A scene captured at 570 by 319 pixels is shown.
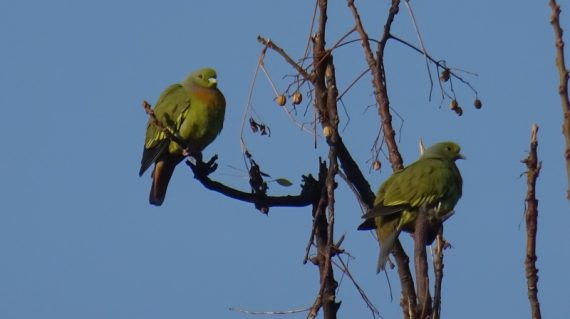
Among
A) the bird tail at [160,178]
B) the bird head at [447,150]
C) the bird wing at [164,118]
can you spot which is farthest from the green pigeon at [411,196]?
the bird tail at [160,178]

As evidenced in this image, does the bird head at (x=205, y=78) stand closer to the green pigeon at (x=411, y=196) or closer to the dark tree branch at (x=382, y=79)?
the green pigeon at (x=411, y=196)

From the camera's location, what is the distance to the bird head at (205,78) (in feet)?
24.2

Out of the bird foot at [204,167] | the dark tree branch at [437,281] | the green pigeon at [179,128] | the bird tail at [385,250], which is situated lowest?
the dark tree branch at [437,281]

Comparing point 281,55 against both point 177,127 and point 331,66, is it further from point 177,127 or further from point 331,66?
point 177,127

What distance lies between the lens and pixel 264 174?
4.79 meters

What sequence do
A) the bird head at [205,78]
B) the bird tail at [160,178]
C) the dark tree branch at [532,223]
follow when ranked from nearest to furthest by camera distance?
the dark tree branch at [532,223] < the bird tail at [160,178] < the bird head at [205,78]

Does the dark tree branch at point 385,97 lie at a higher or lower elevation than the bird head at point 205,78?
lower

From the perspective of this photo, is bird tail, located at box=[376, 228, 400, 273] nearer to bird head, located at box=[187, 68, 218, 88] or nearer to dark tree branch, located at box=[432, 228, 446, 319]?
dark tree branch, located at box=[432, 228, 446, 319]

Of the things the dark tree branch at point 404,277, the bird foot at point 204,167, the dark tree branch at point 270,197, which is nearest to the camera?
the dark tree branch at point 404,277

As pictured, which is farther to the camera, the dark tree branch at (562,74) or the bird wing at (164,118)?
the bird wing at (164,118)

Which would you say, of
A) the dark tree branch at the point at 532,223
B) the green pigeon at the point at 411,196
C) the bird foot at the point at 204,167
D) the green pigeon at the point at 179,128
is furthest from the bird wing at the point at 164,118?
the dark tree branch at the point at 532,223

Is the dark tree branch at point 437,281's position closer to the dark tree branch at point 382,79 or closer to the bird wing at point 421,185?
the dark tree branch at point 382,79

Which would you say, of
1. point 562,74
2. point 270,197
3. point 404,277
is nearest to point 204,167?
point 270,197

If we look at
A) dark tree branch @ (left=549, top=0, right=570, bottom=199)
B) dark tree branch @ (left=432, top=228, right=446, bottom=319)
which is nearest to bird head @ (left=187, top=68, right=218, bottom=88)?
dark tree branch @ (left=432, top=228, right=446, bottom=319)
